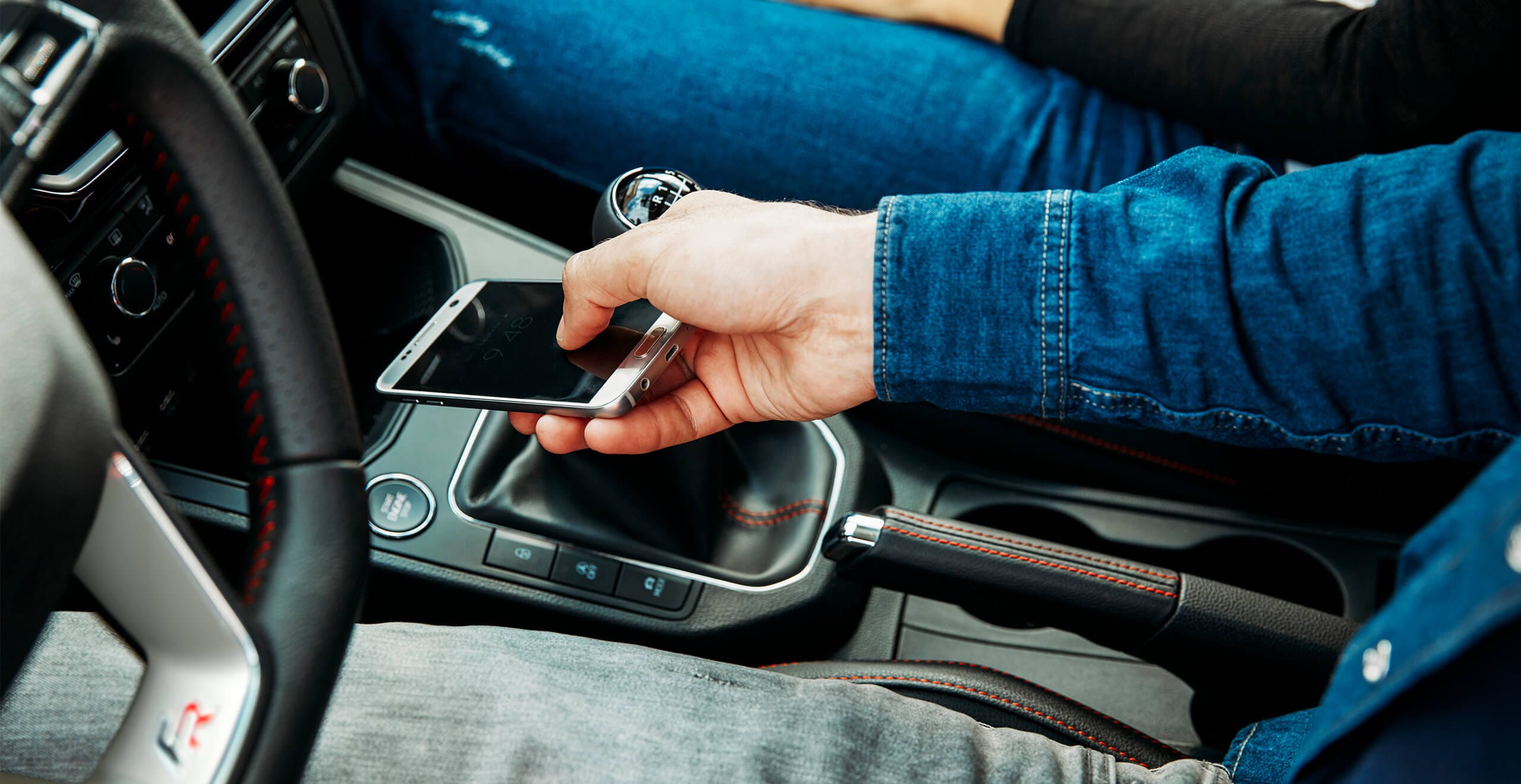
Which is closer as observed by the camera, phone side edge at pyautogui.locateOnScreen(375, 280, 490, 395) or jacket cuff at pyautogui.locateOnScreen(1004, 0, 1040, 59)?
phone side edge at pyautogui.locateOnScreen(375, 280, 490, 395)

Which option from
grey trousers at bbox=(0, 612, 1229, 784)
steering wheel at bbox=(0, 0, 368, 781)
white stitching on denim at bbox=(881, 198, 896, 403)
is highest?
steering wheel at bbox=(0, 0, 368, 781)

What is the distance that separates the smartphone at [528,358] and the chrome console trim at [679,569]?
10 cm

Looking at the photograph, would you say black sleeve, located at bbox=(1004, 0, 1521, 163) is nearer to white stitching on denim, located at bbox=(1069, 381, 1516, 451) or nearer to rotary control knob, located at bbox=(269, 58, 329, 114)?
white stitching on denim, located at bbox=(1069, 381, 1516, 451)

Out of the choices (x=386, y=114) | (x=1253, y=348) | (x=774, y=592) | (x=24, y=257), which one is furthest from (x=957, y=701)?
(x=386, y=114)

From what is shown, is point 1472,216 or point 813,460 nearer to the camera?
point 1472,216

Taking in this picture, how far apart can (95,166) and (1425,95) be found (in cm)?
101

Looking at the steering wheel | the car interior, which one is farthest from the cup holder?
the steering wheel

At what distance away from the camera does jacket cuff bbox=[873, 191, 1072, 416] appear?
0.66 metres

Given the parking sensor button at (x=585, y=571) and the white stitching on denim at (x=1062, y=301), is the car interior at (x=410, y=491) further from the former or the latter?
the white stitching on denim at (x=1062, y=301)

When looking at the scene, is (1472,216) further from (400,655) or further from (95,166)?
(95,166)

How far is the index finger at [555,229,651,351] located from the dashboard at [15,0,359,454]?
265 mm

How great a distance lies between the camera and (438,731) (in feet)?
1.98

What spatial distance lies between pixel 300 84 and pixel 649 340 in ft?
1.32

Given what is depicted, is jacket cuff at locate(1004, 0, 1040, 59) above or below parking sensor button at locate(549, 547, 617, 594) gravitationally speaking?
above
